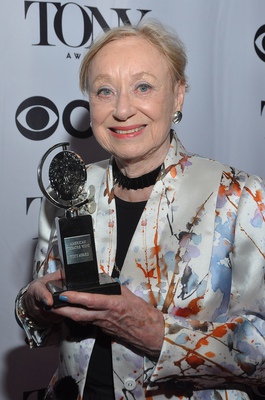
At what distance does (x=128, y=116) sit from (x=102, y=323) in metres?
0.42

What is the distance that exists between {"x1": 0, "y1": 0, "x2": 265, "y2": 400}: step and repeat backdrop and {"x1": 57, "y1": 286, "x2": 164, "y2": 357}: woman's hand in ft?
2.89

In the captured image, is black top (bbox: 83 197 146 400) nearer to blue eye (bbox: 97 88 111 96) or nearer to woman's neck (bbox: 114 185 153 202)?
woman's neck (bbox: 114 185 153 202)

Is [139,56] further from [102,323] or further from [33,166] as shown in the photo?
[33,166]

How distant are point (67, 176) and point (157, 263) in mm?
251

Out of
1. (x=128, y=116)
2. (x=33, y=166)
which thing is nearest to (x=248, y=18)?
(x=33, y=166)

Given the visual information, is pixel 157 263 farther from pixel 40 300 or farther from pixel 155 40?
pixel 155 40

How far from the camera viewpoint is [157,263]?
52.0 inches

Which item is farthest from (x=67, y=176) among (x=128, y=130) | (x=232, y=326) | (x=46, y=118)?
(x=46, y=118)

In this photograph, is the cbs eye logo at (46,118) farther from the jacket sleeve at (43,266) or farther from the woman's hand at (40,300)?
the woman's hand at (40,300)

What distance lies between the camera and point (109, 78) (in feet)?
4.47

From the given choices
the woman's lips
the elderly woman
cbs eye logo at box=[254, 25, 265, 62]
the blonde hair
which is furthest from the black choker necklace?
cbs eye logo at box=[254, 25, 265, 62]

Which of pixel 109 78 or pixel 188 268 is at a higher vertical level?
pixel 109 78

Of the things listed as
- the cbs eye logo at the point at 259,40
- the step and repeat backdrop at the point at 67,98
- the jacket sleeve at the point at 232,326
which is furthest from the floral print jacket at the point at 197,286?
the cbs eye logo at the point at 259,40

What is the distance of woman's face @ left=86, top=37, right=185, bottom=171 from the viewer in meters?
1.35
